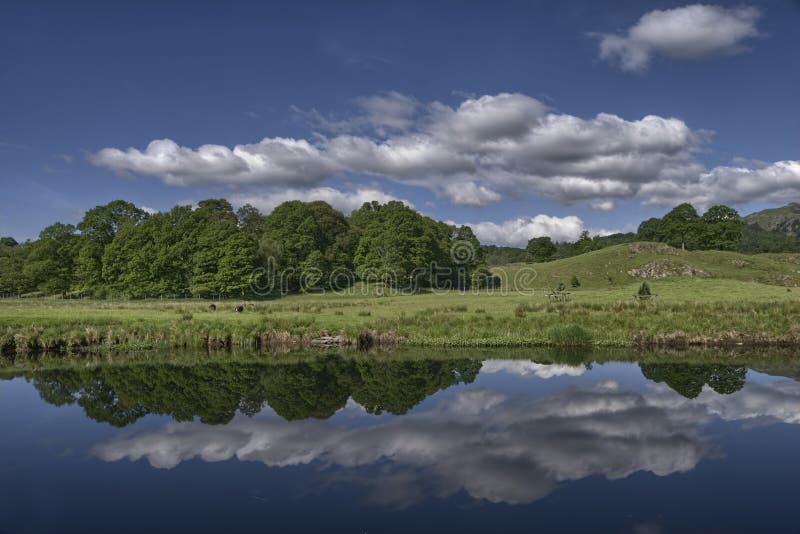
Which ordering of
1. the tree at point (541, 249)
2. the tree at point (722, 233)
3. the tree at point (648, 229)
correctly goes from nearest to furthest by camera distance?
the tree at point (722, 233)
the tree at point (648, 229)
the tree at point (541, 249)

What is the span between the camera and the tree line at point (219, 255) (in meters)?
73.6

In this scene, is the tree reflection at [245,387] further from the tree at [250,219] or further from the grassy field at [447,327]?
the tree at [250,219]

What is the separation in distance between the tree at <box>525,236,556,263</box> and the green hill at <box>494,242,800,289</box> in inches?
1815

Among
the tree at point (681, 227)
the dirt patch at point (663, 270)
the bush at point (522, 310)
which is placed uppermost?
the tree at point (681, 227)

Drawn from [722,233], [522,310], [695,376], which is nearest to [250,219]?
[522,310]

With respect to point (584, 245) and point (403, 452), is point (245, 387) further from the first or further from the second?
point (584, 245)

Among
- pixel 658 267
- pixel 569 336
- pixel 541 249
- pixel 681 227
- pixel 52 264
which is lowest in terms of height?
pixel 569 336

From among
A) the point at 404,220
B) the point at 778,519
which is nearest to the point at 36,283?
the point at 404,220

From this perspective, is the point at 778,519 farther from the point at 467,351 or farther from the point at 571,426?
the point at 467,351

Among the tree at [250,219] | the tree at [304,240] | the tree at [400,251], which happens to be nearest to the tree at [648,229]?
the tree at [400,251]

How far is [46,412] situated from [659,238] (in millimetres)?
138176

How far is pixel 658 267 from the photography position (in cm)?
9000

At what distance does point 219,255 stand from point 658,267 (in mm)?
79264

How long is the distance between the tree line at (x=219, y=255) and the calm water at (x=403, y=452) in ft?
169
